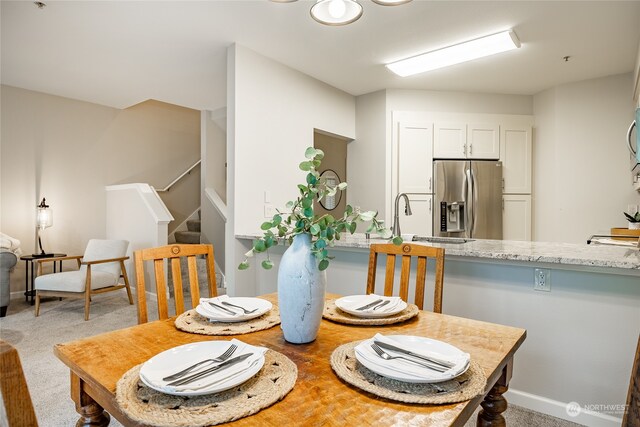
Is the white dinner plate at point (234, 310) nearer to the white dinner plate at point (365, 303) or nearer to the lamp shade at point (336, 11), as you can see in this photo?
the white dinner plate at point (365, 303)

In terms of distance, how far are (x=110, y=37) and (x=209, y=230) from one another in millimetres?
2710

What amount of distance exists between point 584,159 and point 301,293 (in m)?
4.22

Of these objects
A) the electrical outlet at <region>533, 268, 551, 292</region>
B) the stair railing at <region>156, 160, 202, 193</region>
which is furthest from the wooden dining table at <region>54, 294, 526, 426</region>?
the stair railing at <region>156, 160, 202, 193</region>

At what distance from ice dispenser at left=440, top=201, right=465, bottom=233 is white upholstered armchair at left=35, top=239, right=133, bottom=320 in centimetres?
359

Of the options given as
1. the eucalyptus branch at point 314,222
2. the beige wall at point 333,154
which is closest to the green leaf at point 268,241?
the eucalyptus branch at point 314,222

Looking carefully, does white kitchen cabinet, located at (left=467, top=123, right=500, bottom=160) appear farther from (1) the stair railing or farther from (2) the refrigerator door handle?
(1) the stair railing

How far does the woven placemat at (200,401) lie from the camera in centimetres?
70

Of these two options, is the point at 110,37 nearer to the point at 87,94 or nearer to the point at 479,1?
the point at 87,94

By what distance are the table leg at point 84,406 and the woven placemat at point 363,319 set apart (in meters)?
0.76

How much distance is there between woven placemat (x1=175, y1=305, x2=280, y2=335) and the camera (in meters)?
1.21

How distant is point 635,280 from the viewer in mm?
1689

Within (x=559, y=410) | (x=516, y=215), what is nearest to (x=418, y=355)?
(x=559, y=410)

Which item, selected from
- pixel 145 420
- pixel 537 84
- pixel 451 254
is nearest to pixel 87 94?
pixel 451 254

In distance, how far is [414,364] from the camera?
897mm
